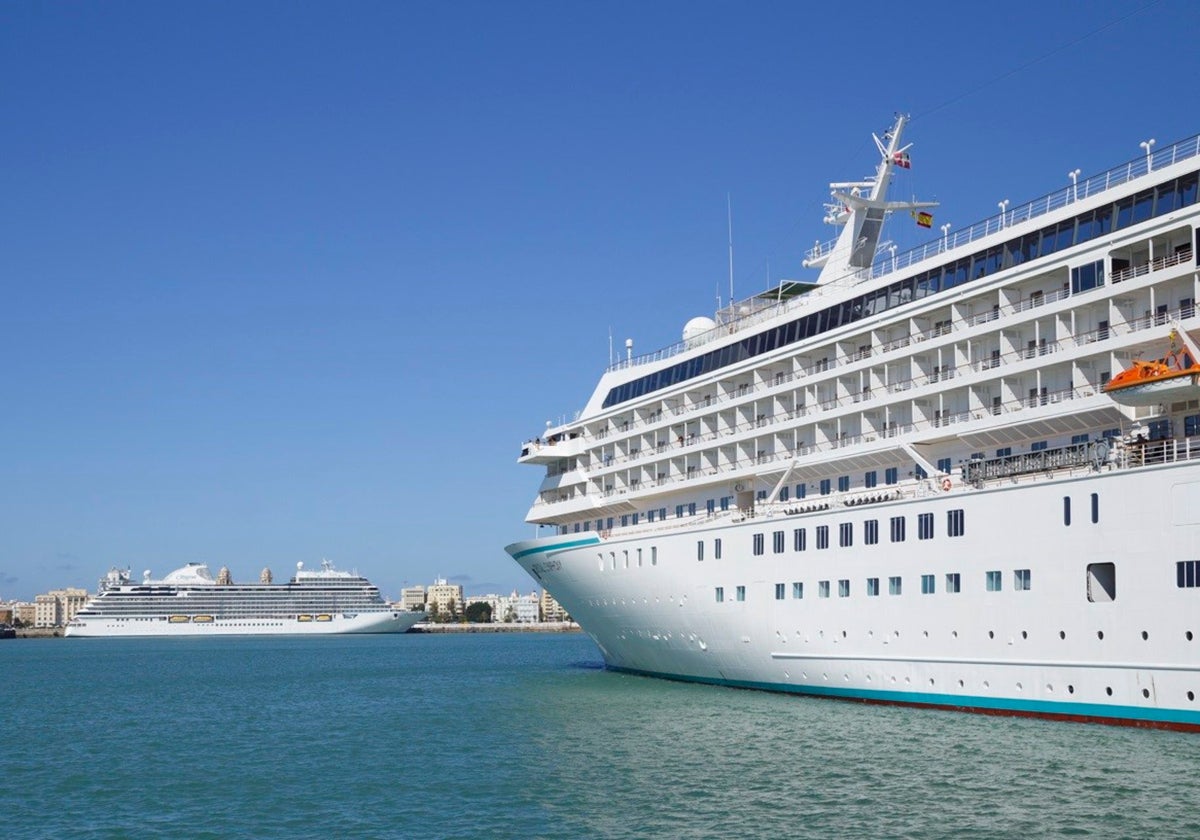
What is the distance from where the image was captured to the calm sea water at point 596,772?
747 inches

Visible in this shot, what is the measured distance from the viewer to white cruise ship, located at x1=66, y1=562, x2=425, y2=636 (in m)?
140

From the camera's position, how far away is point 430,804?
2095 centimetres

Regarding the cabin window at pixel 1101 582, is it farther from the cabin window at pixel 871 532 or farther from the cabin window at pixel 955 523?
the cabin window at pixel 871 532

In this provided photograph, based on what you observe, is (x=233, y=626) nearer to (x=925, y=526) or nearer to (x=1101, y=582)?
(x=925, y=526)

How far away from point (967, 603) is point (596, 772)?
31.7ft

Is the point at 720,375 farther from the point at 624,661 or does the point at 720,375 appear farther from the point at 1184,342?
the point at 1184,342

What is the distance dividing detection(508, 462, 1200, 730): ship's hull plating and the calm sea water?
31.0 inches

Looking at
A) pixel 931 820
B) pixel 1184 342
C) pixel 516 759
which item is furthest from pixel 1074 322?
pixel 516 759

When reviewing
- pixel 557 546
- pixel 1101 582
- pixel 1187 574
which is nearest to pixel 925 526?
pixel 1101 582

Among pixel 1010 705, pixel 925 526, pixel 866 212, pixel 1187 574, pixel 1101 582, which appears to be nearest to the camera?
Result: pixel 1187 574

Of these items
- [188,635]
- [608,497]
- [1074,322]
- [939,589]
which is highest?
[1074,322]

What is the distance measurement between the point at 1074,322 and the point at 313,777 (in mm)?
19303

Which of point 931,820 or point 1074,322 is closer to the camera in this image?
point 931,820

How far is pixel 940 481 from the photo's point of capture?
29812 mm
